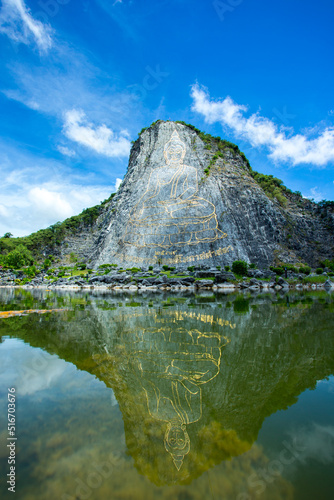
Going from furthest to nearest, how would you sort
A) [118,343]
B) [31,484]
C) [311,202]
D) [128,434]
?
[311,202] < [118,343] < [128,434] < [31,484]

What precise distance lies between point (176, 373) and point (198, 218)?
33940mm

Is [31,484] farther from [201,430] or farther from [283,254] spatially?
[283,254]

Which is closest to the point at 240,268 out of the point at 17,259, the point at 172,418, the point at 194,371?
the point at 194,371

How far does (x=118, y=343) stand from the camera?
605 cm

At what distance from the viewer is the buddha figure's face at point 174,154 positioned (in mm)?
44406

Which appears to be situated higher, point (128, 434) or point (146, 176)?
point (146, 176)

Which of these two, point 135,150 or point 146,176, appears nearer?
point 146,176

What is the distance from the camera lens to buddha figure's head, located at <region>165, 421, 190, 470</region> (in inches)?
96.0

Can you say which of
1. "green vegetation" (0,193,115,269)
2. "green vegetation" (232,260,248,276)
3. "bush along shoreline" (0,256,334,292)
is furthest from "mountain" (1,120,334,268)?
"green vegetation" (0,193,115,269)

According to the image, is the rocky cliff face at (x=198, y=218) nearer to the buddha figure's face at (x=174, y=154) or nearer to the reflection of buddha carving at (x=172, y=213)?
the buddha figure's face at (x=174, y=154)

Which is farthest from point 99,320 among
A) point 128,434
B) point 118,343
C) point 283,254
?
point 283,254

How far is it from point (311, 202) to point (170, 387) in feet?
177

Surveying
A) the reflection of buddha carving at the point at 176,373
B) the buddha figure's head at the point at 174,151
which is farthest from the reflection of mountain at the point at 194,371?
the buddha figure's head at the point at 174,151

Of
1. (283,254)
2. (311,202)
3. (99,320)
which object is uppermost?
(311,202)
